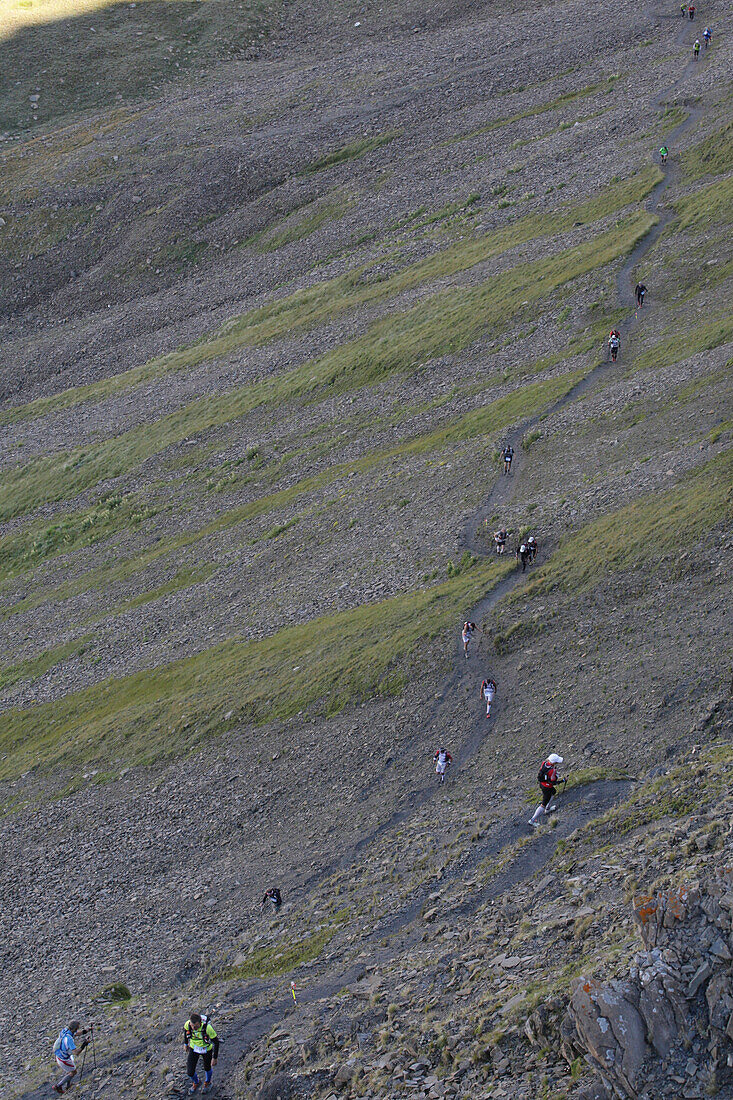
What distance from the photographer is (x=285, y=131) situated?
410ft

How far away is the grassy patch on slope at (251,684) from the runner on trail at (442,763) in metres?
6.63

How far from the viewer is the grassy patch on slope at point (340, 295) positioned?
8844 centimetres

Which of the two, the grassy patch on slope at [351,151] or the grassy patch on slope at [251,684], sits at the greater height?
the grassy patch on slope at [351,151]

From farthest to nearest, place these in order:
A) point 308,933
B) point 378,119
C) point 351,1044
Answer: point 378,119 → point 308,933 → point 351,1044

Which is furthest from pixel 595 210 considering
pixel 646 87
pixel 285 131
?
pixel 285 131

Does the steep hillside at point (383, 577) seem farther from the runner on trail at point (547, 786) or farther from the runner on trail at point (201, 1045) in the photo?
the runner on trail at point (201, 1045)

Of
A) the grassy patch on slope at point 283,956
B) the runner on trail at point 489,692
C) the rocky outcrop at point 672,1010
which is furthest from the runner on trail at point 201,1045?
the runner on trail at point 489,692

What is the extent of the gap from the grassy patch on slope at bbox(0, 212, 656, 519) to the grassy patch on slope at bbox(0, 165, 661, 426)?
5863mm

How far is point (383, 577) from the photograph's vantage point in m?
53.6

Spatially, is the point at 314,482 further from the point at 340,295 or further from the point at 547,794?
the point at 547,794

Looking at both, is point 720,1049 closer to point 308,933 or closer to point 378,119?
point 308,933

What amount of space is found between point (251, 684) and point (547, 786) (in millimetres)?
21047

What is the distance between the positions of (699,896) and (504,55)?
126 meters

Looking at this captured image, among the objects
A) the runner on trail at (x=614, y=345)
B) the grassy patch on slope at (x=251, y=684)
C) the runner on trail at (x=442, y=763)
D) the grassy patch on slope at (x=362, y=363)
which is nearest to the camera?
the runner on trail at (x=442, y=763)
